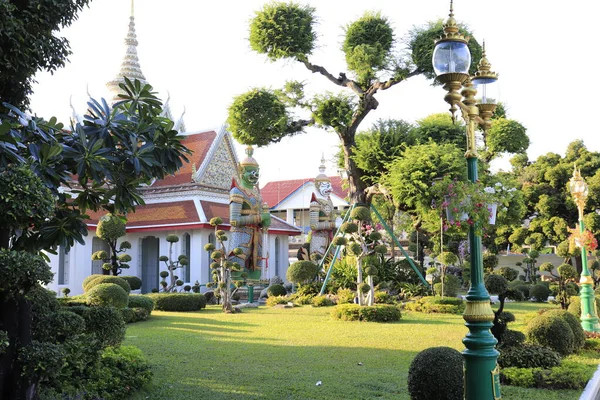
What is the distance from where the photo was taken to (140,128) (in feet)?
19.5

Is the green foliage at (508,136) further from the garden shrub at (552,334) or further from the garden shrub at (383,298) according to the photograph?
the garden shrub at (552,334)

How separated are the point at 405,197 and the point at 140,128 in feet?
41.5

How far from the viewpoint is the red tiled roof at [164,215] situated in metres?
23.6

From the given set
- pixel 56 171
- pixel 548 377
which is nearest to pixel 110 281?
pixel 56 171

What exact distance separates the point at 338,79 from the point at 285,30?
2.54 metres

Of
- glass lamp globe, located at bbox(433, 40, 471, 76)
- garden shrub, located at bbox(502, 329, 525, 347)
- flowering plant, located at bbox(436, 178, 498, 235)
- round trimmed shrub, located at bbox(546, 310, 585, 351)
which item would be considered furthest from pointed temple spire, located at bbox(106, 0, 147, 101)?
flowering plant, located at bbox(436, 178, 498, 235)

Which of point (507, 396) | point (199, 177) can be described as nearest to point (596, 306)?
point (507, 396)

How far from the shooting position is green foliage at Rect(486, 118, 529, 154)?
68.0 ft

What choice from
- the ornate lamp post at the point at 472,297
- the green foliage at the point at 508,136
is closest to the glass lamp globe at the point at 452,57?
the ornate lamp post at the point at 472,297

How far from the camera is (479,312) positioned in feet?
18.4

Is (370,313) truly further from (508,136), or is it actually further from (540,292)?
(540,292)

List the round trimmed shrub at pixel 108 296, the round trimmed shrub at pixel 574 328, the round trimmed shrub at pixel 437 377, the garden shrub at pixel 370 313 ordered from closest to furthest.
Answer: the round trimmed shrub at pixel 437 377 < the round trimmed shrub at pixel 574 328 < the round trimmed shrub at pixel 108 296 < the garden shrub at pixel 370 313

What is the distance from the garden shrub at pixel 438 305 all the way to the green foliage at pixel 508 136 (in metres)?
6.28

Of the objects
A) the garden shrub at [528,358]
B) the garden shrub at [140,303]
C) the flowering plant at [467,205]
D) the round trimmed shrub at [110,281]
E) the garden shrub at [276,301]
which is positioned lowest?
the garden shrub at [528,358]
